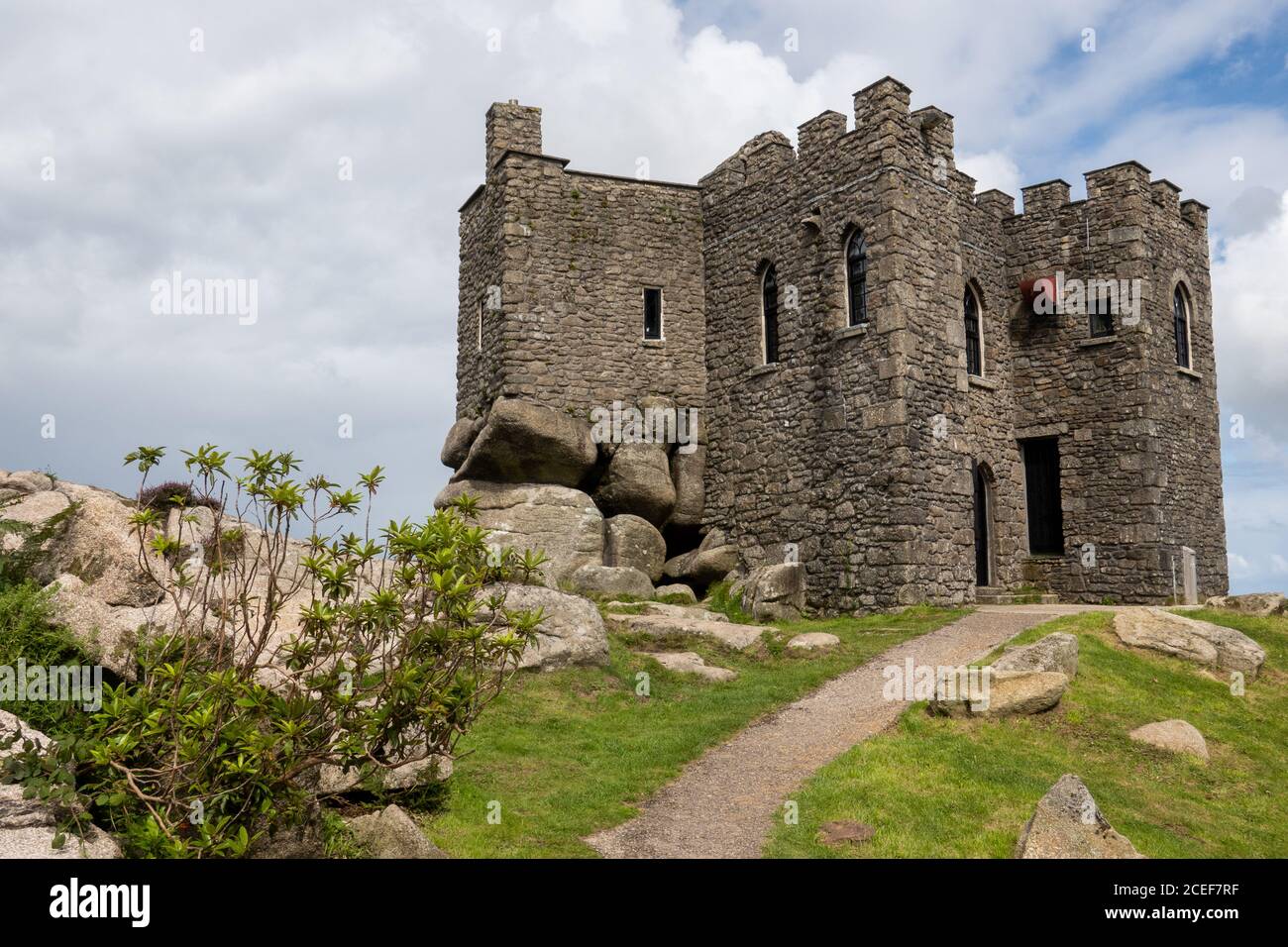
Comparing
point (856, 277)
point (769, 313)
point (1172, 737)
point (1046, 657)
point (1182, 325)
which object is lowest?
point (1172, 737)

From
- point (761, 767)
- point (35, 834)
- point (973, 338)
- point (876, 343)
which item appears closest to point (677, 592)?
point (876, 343)

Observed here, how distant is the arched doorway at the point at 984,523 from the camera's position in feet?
76.7

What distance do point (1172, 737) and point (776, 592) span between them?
9.22 meters

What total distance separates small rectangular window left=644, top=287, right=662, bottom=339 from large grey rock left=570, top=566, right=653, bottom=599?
6450mm

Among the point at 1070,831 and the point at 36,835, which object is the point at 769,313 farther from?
the point at 36,835

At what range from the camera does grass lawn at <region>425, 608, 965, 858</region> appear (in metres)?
8.61

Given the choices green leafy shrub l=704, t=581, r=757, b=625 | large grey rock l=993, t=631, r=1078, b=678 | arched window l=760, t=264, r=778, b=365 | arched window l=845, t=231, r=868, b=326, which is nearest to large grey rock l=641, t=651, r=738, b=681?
large grey rock l=993, t=631, r=1078, b=678

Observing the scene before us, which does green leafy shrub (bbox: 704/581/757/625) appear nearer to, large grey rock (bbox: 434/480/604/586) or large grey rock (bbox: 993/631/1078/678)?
large grey rock (bbox: 434/480/604/586)

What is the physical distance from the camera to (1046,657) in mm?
13203

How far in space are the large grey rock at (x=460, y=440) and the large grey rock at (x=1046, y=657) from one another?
1385 cm

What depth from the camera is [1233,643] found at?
15.6 metres
